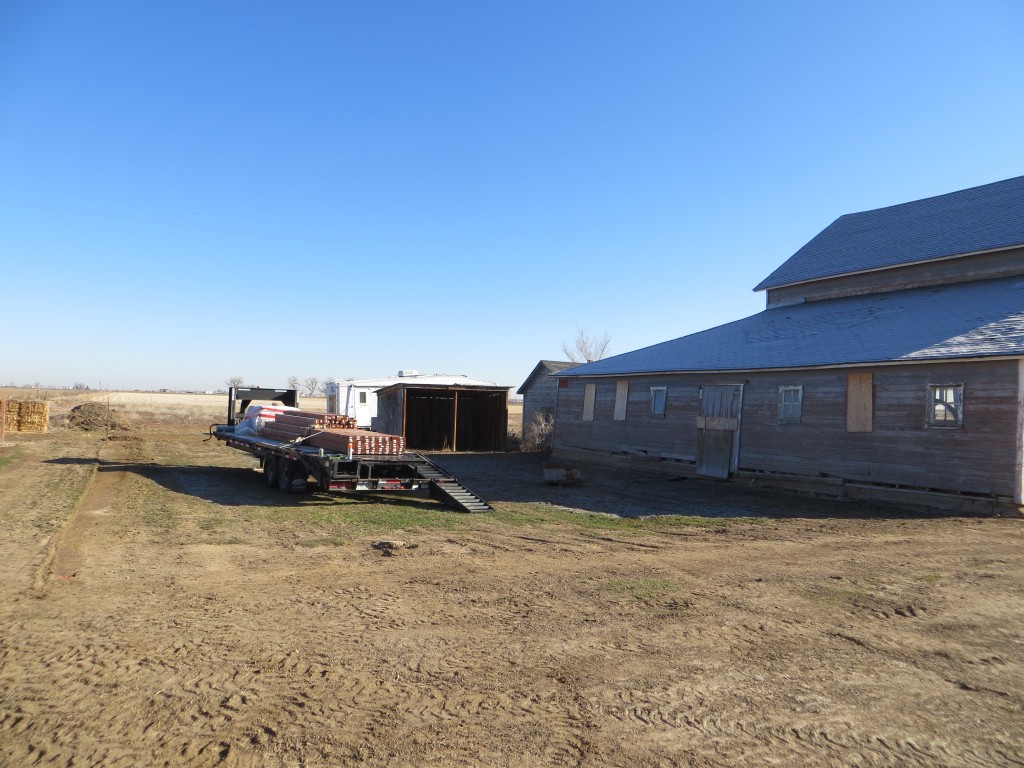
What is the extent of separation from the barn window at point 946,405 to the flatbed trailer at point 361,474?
32.1 feet

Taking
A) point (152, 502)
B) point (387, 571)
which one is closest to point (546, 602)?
point (387, 571)

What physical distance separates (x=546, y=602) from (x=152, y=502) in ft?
31.6

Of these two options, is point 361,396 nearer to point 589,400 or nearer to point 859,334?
point 589,400

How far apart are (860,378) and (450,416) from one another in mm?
18632

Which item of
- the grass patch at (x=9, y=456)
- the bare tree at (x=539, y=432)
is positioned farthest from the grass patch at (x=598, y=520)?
the bare tree at (x=539, y=432)

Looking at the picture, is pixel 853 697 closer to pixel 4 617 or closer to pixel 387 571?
pixel 387 571

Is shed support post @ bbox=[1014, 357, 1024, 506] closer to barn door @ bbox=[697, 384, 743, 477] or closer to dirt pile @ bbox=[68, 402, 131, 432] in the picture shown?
barn door @ bbox=[697, 384, 743, 477]

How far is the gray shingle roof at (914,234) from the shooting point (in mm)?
20281

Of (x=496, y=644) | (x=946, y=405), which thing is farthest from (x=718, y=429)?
(x=496, y=644)

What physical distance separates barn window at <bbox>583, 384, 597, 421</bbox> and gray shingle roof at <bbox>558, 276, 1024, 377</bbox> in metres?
0.68

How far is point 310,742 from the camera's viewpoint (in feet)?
13.6

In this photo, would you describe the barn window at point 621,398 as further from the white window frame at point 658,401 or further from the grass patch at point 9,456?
the grass patch at point 9,456

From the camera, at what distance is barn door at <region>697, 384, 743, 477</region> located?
19.7 meters

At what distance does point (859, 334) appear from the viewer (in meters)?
18.4
